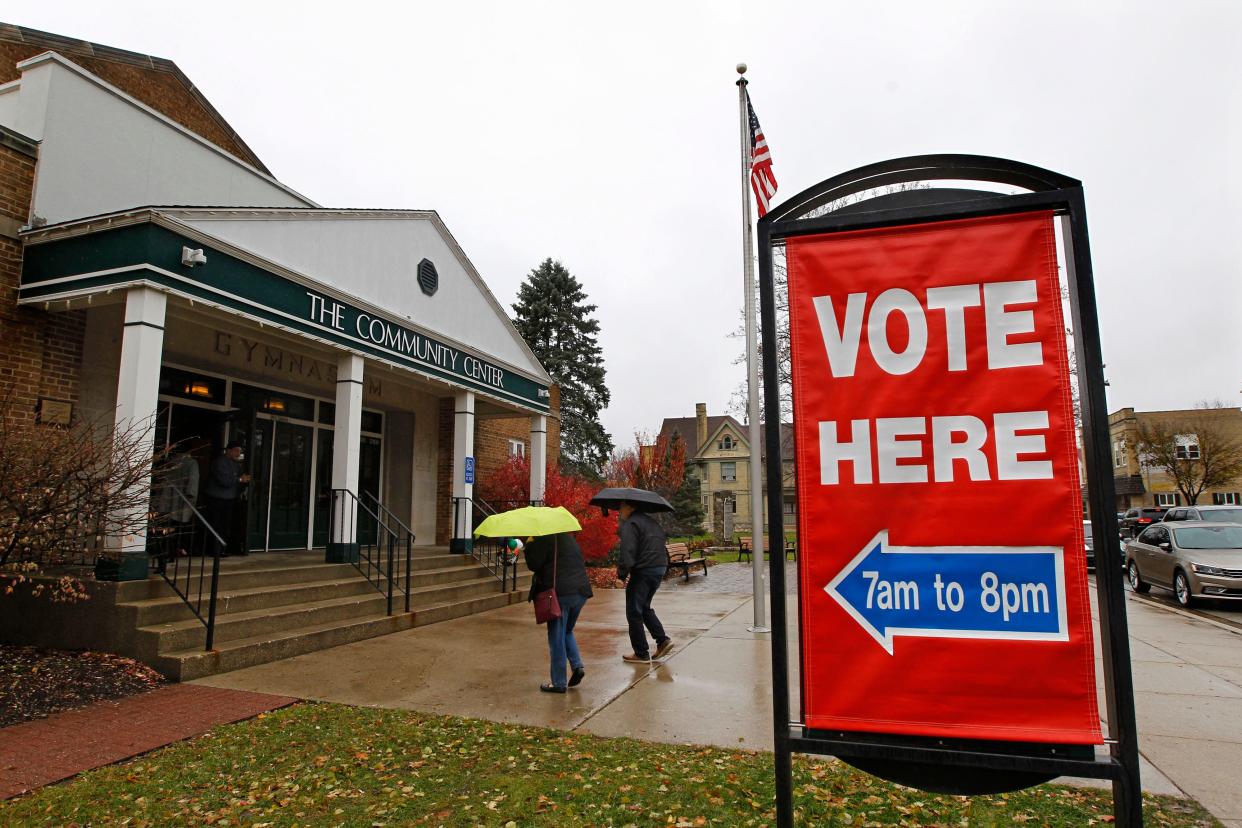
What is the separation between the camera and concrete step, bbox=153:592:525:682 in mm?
6402

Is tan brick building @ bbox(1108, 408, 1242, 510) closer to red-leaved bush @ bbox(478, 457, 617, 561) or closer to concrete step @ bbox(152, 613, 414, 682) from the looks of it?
red-leaved bush @ bbox(478, 457, 617, 561)

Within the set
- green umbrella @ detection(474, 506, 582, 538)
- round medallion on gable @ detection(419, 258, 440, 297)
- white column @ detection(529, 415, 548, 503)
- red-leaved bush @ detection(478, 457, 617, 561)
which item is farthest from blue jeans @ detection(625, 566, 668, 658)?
white column @ detection(529, 415, 548, 503)

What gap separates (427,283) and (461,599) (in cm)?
570

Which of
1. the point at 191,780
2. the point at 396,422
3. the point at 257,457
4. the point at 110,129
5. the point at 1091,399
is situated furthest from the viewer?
the point at 396,422

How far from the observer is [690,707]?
18.8 feet

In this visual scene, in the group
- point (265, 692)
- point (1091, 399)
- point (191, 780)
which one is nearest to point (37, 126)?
point (265, 692)

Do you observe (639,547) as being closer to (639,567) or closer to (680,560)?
(639,567)

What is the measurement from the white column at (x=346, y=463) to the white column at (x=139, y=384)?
2723 mm

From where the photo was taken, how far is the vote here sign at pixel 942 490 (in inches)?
96.4

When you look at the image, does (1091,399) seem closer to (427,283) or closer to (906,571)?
(906,571)

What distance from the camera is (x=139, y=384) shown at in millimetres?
7367

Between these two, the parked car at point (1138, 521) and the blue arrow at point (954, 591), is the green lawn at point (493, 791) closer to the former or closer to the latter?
the blue arrow at point (954, 591)

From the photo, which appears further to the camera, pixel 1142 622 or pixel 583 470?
pixel 583 470

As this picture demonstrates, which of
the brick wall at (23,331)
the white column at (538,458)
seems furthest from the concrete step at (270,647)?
the white column at (538,458)
